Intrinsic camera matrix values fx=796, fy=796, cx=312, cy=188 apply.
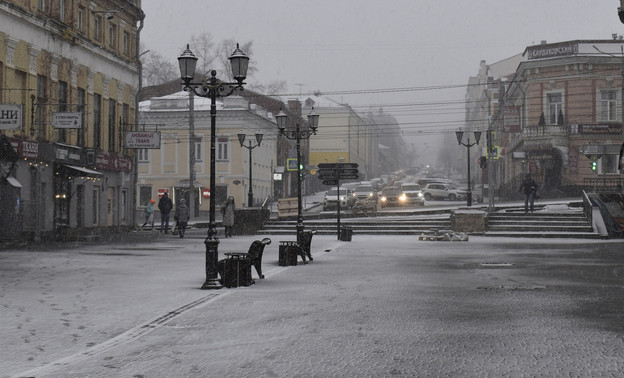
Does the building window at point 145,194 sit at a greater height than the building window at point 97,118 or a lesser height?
lesser

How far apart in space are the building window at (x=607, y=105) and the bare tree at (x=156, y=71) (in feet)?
138

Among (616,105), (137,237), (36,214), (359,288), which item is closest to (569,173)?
(616,105)

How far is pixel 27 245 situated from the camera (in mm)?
27219

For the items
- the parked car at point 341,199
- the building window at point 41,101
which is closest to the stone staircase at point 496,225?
the building window at point 41,101

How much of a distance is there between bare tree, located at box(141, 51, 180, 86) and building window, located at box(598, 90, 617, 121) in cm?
4210

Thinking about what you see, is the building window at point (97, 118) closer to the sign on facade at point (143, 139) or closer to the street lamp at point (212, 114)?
the sign on facade at point (143, 139)

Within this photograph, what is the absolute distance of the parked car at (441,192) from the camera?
66.1 metres

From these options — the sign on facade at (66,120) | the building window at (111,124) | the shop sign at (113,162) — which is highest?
the building window at (111,124)

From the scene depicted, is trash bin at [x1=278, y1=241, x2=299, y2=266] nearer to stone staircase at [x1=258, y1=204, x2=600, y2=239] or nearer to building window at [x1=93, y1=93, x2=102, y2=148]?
stone staircase at [x1=258, y1=204, x2=600, y2=239]

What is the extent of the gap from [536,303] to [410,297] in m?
1.92

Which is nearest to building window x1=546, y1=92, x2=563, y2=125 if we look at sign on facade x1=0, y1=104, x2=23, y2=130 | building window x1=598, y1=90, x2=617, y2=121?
building window x1=598, y1=90, x2=617, y2=121

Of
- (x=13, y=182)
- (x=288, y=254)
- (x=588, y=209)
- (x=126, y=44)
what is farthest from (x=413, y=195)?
(x=288, y=254)

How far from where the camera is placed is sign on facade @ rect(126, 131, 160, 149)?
3547 centimetres

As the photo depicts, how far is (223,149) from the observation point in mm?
62812
